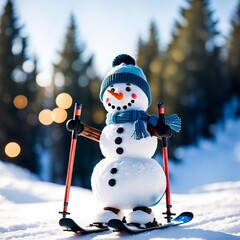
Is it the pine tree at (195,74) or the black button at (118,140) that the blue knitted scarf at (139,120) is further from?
the pine tree at (195,74)

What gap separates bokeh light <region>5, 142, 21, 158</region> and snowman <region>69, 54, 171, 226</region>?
1344 centimetres

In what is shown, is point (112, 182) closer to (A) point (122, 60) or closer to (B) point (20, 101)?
(A) point (122, 60)

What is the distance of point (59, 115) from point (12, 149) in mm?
3041

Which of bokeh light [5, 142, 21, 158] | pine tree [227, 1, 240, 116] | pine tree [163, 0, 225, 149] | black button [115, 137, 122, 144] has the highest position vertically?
pine tree [227, 1, 240, 116]

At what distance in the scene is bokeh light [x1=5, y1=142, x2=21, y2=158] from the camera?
16.7 meters

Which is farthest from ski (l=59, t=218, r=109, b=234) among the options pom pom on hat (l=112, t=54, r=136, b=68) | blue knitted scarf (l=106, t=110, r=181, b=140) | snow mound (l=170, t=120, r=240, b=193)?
snow mound (l=170, t=120, r=240, b=193)

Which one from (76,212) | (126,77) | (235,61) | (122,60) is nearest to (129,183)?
(126,77)

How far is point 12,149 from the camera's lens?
1686 cm

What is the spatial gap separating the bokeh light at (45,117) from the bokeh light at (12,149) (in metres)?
2.13

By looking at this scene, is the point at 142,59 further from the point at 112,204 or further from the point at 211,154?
→ the point at 112,204

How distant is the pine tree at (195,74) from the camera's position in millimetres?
20875

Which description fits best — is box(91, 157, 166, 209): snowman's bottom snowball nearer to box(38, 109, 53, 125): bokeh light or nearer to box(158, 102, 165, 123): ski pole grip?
box(158, 102, 165, 123): ski pole grip

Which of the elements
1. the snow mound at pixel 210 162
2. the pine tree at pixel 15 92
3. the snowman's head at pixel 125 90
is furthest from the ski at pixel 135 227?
the pine tree at pixel 15 92

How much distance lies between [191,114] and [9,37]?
10962 mm
